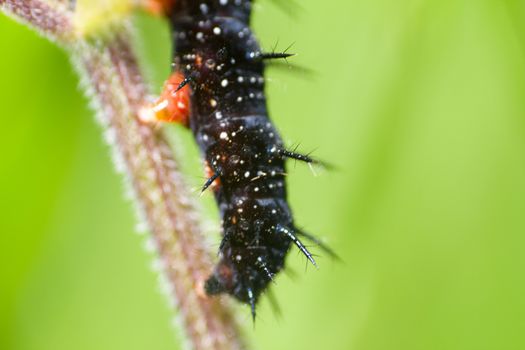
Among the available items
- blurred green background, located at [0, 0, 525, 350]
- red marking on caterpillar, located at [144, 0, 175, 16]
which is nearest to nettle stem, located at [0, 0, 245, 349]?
red marking on caterpillar, located at [144, 0, 175, 16]

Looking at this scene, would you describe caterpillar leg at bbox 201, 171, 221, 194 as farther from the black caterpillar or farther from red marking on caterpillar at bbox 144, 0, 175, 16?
red marking on caterpillar at bbox 144, 0, 175, 16

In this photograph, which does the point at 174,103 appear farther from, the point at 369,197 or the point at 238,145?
the point at 369,197

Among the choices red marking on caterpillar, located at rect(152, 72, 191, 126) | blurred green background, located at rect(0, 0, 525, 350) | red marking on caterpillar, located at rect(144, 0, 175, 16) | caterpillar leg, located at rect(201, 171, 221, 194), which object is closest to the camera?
caterpillar leg, located at rect(201, 171, 221, 194)

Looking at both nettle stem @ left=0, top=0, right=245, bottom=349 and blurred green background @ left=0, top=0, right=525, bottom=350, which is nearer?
nettle stem @ left=0, top=0, right=245, bottom=349

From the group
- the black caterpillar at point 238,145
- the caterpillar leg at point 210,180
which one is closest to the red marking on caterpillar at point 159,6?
the black caterpillar at point 238,145

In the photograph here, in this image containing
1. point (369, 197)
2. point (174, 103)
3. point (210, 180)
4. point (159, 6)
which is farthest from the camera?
point (369, 197)

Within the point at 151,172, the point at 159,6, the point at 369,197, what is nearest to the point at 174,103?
the point at 151,172

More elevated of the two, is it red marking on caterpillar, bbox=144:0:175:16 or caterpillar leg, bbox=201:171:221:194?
red marking on caterpillar, bbox=144:0:175:16
